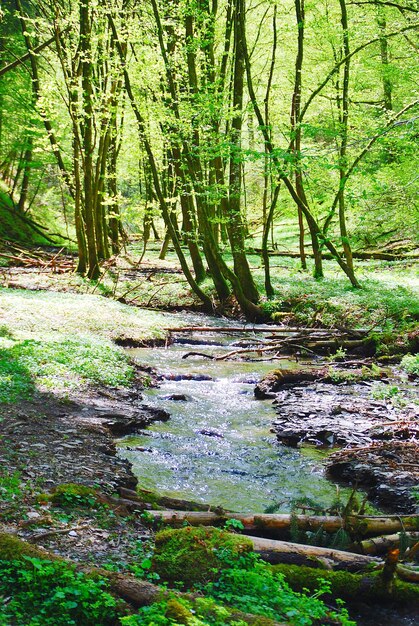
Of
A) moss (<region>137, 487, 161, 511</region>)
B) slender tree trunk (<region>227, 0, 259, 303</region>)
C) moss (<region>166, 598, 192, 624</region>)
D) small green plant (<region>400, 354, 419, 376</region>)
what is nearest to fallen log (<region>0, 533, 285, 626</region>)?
moss (<region>166, 598, 192, 624</region>)

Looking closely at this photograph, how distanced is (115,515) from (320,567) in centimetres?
186

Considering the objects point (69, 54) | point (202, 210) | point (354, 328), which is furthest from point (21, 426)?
point (69, 54)

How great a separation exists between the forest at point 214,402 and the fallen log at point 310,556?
2 centimetres

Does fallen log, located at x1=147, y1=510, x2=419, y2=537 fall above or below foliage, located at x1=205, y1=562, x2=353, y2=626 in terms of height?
below

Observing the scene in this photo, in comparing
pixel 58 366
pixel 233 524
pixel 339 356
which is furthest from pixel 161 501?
pixel 339 356

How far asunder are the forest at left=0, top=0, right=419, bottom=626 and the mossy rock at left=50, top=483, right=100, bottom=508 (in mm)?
22

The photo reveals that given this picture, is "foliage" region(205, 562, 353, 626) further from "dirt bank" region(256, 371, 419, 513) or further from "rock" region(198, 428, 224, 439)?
"rock" region(198, 428, 224, 439)

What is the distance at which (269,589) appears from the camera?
159 inches

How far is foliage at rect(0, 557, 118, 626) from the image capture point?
3292 mm

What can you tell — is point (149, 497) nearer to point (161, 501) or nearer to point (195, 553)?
point (161, 501)

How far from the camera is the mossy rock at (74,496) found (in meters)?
5.13

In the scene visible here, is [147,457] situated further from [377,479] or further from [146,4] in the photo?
[146,4]

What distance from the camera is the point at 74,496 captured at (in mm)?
5246

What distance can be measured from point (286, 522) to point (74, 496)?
1.98 meters
